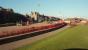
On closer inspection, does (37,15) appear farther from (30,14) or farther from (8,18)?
(8,18)

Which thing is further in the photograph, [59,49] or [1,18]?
[1,18]

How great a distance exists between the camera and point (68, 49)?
1330 centimetres

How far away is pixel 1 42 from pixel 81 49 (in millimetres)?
7780

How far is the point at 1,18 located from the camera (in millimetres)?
73500

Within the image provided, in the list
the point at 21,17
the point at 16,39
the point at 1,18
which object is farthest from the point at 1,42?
the point at 21,17

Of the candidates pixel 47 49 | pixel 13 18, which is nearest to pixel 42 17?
pixel 13 18

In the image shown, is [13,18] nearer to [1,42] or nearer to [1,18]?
[1,18]

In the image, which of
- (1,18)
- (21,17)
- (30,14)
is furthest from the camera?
(30,14)

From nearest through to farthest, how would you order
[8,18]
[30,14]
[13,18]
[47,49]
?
[47,49]
[8,18]
[13,18]
[30,14]

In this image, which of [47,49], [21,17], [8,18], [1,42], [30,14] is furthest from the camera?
[30,14]

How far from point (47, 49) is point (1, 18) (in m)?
62.8

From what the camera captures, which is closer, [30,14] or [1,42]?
[1,42]

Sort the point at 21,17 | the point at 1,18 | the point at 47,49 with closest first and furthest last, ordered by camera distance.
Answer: the point at 47,49 < the point at 1,18 < the point at 21,17

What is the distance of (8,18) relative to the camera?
81125 millimetres
